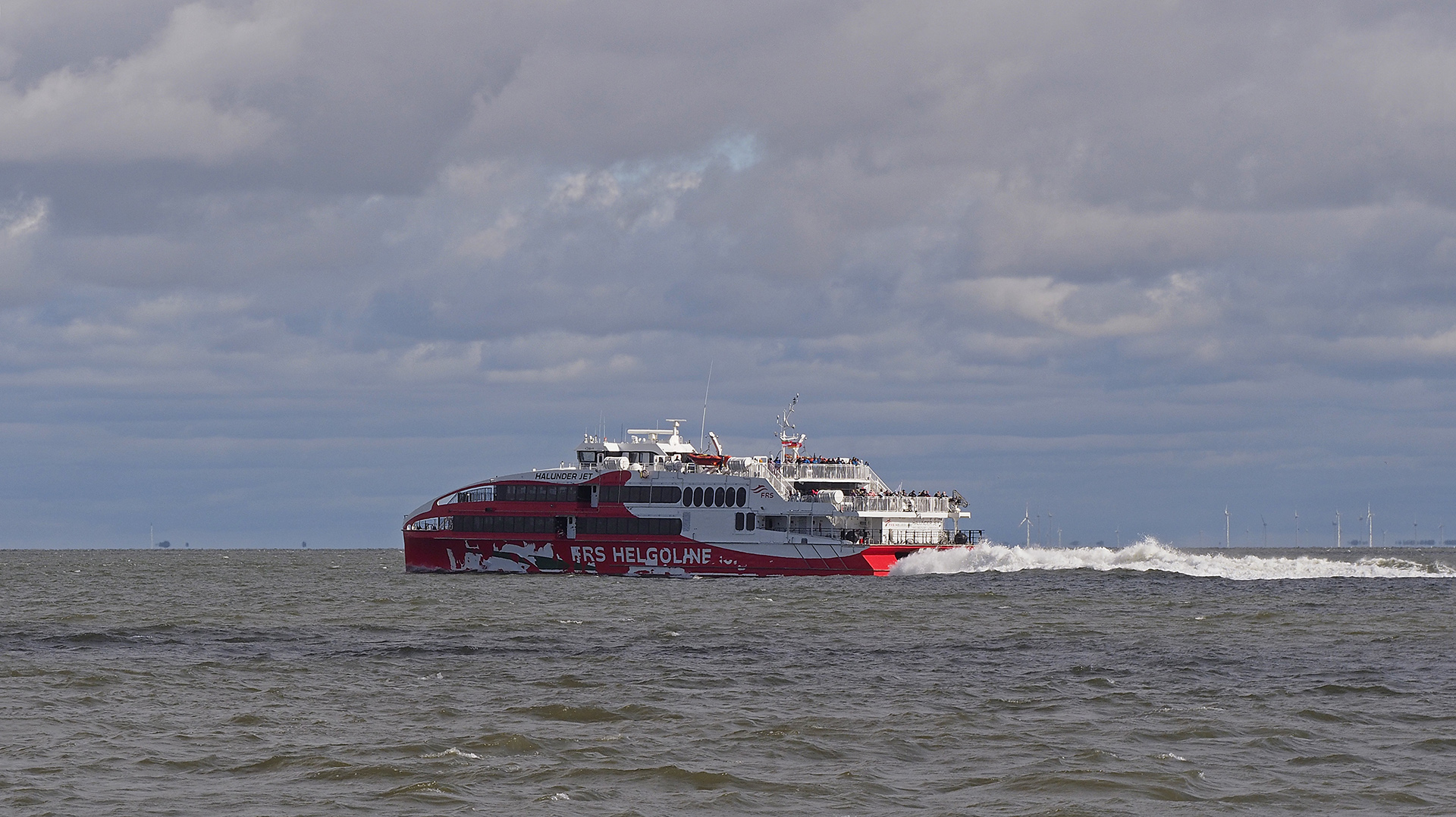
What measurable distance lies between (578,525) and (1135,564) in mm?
34836

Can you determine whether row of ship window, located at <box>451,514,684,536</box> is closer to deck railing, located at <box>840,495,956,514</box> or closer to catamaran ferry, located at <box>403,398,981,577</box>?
catamaran ferry, located at <box>403,398,981,577</box>

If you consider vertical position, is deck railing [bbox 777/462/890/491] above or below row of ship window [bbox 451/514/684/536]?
above

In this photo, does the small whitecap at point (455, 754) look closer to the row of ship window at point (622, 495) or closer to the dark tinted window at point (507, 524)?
the row of ship window at point (622, 495)

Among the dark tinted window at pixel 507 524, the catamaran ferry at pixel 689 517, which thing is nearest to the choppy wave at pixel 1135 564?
the catamaran ferry at pixel 689 517

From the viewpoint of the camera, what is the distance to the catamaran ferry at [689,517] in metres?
72.2

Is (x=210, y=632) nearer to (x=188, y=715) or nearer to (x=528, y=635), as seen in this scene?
(x=528, y=635)

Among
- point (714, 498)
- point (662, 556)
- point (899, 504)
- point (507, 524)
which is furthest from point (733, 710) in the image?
point (507, 524)

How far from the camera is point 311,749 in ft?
75.9

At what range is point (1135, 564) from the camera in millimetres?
89062

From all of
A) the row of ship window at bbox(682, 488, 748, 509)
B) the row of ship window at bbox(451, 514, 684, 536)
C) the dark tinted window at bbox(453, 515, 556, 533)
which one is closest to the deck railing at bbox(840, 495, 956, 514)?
the row of ship window at bbox(682, 488, 748, 509)

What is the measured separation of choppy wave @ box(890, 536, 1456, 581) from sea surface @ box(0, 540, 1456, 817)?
1976cm

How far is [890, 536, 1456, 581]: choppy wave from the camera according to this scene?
248ft

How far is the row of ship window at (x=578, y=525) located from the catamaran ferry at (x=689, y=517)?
53 mm

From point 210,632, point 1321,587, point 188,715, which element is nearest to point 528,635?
point 210,632
